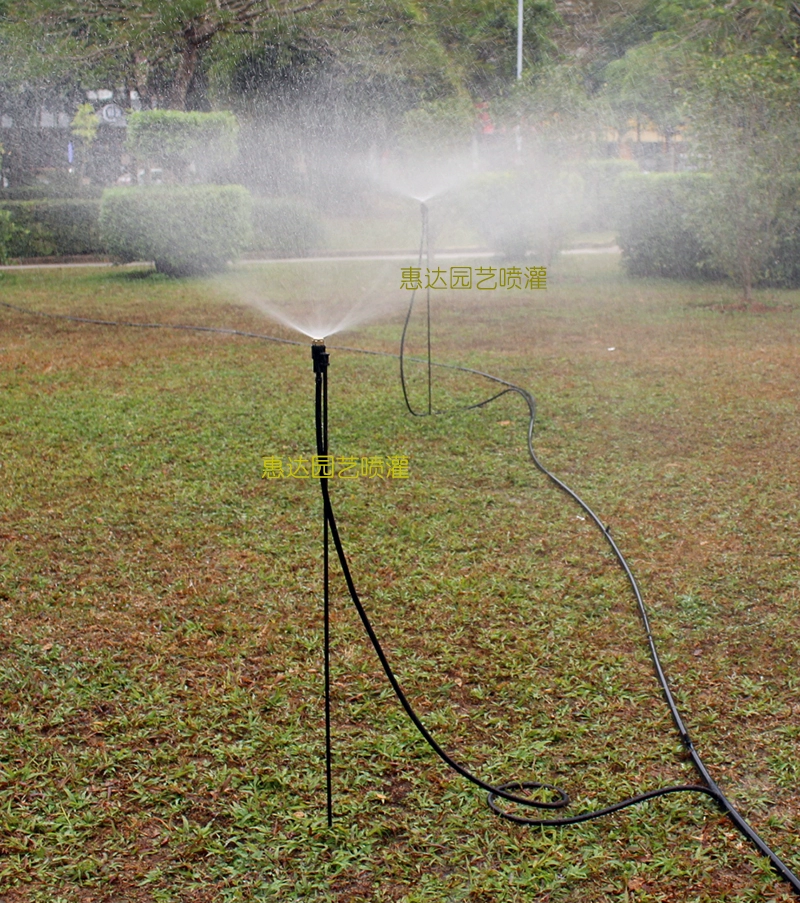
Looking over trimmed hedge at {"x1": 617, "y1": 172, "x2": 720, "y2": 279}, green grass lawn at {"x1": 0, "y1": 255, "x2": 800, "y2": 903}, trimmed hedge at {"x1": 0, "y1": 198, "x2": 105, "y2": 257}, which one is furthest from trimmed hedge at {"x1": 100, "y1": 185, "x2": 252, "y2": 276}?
green grass lawn at {"x1": 0, "y1": 255, "x2": 800, "y2": 903}

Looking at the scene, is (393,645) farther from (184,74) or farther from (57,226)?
(184,74)

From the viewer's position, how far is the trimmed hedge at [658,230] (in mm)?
12047

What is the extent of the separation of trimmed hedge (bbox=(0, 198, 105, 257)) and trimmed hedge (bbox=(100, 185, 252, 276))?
2.68 metres

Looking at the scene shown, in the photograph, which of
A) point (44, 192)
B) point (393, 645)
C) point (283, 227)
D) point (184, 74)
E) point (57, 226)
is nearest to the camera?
point (393, 645)

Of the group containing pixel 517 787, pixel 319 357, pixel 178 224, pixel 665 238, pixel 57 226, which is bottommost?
pixel 517 787

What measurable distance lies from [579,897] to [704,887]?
25 centimetres

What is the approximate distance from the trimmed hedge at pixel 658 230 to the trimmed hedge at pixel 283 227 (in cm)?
589

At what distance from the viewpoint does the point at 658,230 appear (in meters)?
12.4

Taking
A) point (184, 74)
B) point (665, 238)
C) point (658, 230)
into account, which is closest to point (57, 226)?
point (184, 74)

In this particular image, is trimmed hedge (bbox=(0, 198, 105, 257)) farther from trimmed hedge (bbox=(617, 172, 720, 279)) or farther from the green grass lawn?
the green grass lawn

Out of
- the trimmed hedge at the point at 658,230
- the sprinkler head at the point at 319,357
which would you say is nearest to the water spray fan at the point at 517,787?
the sprinkler head at the point at 319,357

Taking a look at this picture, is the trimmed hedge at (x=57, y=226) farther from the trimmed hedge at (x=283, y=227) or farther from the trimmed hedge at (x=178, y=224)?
the trimmed hedge at (x=178, y=224)

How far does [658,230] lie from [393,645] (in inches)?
417

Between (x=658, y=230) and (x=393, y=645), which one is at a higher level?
(x=658, y=230)
